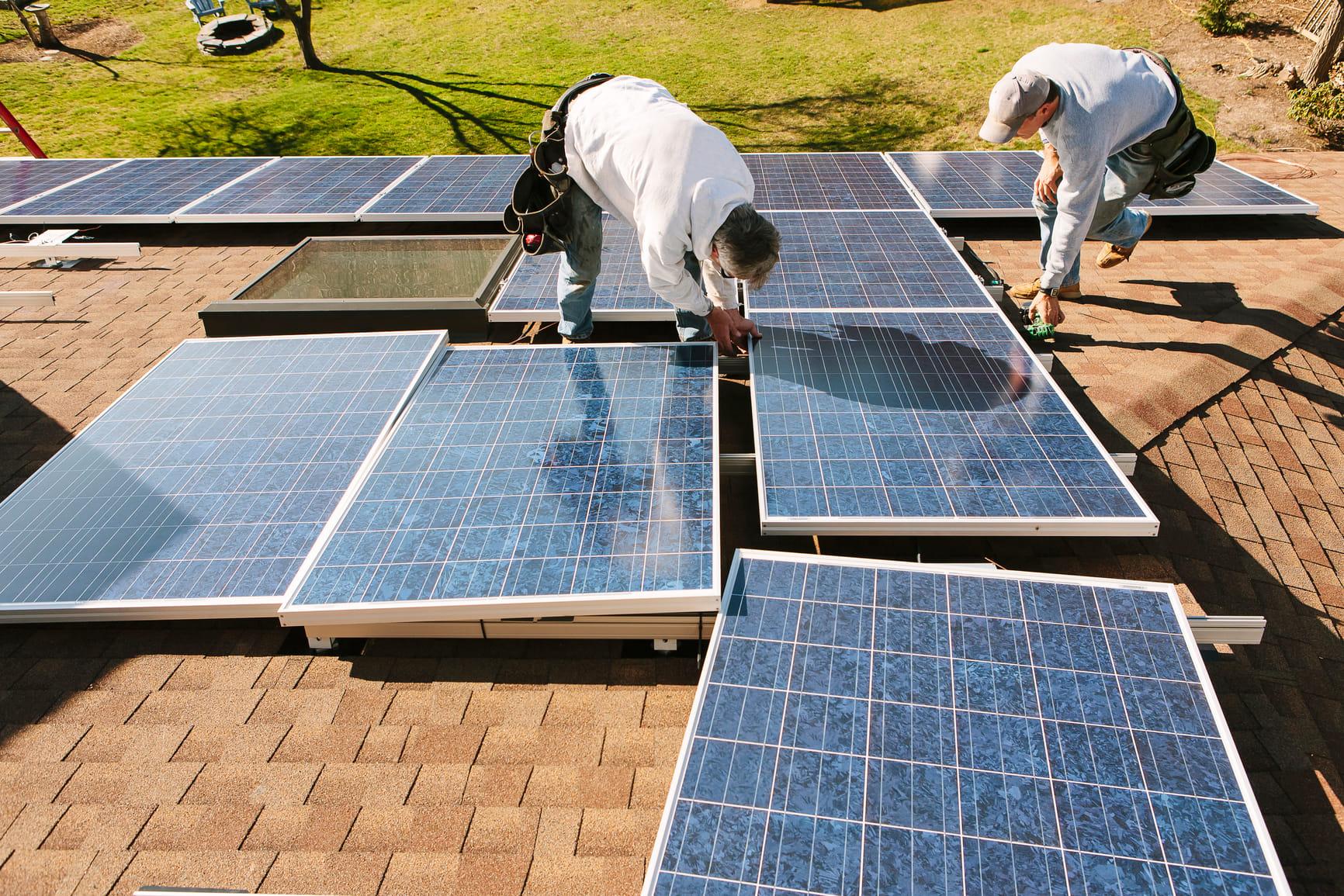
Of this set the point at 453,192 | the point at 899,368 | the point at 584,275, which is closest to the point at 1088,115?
the point at 899,368

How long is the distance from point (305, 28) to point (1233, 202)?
19.1m

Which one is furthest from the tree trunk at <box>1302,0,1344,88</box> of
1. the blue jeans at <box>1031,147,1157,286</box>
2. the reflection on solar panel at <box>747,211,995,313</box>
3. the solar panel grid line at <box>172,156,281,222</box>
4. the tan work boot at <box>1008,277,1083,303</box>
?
the solar panel grid line at <box>172,156,281,222</box>

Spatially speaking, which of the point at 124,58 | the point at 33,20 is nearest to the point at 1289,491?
the point at 124,58

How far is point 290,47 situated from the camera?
2091 centimetres

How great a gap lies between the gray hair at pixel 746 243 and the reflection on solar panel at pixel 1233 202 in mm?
5484

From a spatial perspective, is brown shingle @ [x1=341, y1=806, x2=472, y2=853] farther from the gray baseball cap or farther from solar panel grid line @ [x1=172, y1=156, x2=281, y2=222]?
solar panel grid line @ [x1=172, y1=156, x2=281, y2=222]

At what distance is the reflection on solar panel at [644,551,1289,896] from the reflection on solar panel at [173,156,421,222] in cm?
727

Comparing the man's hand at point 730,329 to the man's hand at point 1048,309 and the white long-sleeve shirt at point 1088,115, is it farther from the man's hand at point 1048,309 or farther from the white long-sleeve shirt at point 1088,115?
the white long-sleeve shirt at point 1088,115

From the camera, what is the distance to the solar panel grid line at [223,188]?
870 centimetres

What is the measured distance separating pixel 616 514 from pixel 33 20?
1134 inches

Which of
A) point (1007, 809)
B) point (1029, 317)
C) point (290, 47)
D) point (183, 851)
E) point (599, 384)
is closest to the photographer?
point (1007, 809)

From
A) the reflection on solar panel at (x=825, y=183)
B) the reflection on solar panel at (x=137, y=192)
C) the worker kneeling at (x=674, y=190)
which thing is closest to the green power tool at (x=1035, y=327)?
the reflection on solar panel at (x=825, y=183)

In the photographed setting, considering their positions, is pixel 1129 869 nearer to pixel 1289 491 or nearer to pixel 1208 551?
pixel 1208 551

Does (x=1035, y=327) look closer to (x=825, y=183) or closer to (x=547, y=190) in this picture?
(x=825, y=183)
